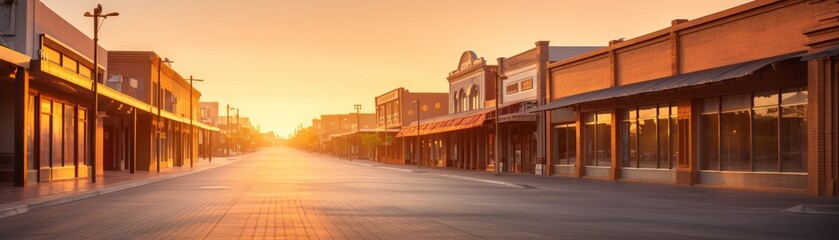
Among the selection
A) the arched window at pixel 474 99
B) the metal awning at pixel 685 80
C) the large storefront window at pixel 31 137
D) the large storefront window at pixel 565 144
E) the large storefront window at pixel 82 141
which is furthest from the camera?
the arched window at pixel 474 99

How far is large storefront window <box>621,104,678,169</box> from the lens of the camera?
34281 millimetres

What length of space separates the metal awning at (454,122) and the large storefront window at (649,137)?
1645cm

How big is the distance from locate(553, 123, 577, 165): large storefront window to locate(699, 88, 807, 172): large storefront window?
1216 centimetres

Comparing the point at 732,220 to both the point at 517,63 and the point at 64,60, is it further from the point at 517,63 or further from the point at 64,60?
the point at 517,63

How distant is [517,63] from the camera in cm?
5256

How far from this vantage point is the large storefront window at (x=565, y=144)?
144 ft

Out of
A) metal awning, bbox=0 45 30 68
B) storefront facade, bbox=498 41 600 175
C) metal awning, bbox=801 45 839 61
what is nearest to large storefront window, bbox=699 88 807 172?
metal awning, bbox=801 45 839 61

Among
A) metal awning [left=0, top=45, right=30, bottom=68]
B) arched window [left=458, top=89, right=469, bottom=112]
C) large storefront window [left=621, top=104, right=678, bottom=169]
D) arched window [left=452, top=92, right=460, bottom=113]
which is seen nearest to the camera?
metal awning [left=0, top=45, right=30, bottom=68]

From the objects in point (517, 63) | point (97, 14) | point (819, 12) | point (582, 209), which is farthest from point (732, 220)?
point (517, 63)

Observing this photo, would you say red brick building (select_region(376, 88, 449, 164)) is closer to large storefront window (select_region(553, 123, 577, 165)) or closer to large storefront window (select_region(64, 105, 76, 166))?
large storefront window (select_region(553, 123, 577, 165))

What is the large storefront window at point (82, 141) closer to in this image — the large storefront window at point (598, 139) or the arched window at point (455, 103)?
the large storefront window at point (598, 139)

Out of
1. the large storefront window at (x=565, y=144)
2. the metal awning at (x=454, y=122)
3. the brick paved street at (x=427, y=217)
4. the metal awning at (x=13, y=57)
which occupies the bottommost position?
the brick paved street at (x=427, y=217)

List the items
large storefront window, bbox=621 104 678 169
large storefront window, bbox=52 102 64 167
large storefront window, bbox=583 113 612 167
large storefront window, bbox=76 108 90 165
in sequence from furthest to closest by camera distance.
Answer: large storefront window, bbox=76 108 90 165 < large storefront window, bbox=583 113 612 167 < large storefront window, bbox=52 102 64 167 < large storefront window, bbox=621 104 678 169

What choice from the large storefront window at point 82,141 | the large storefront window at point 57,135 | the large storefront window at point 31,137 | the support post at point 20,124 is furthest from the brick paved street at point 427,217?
the large storefront window at point 82,141
